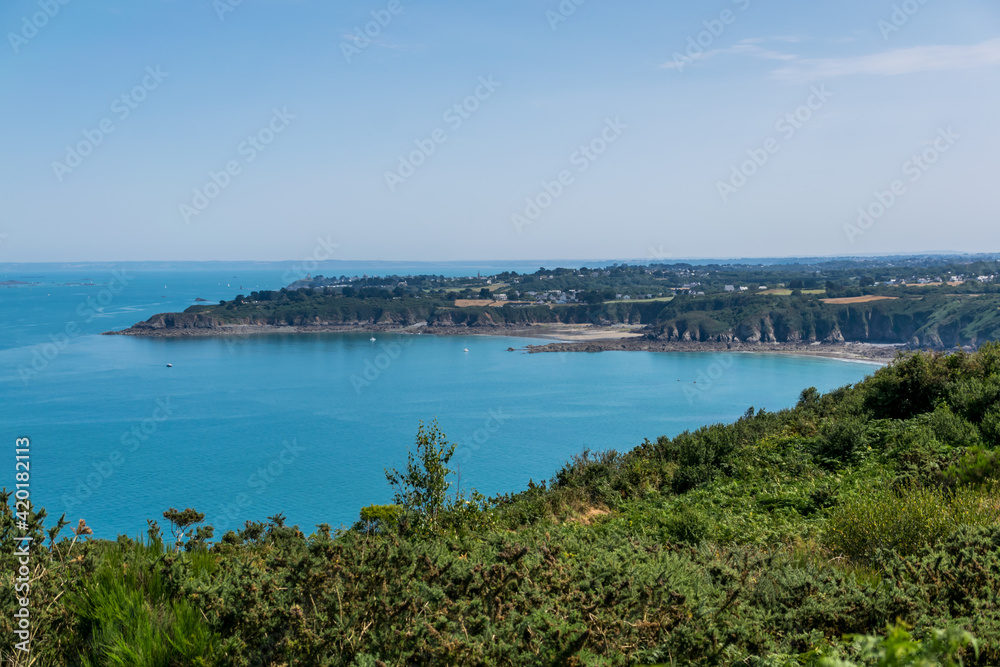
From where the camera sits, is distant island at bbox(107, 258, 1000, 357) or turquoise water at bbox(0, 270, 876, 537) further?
distant island at bbox(107, 258, 1000, 357)

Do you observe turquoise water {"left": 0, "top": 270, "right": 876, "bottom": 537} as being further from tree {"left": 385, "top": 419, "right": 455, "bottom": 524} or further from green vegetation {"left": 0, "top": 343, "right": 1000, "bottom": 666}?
green vegetation {"left": 0, "top": 343, "right": 1000, "bottom": 666}

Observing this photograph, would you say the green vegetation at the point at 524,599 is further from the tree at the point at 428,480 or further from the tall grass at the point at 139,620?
the tree at the point at 428,480

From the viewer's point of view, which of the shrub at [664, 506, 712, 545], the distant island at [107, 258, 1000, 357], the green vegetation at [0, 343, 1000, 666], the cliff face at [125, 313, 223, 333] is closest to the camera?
the green vegetation at [0, 343, 1000, 666]

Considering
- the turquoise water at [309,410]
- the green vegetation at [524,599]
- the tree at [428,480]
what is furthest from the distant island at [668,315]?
the green vegetation at [524,599]

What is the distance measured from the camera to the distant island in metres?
75.6

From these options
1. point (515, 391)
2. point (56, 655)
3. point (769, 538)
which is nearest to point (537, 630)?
point (56, 655)

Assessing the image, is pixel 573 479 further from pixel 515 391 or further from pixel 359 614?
pixel 515 391

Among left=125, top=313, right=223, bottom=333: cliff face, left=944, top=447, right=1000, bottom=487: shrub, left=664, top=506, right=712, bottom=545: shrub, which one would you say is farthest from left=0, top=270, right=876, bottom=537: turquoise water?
left=944, top=447, right=1000, bottom=487: shrub

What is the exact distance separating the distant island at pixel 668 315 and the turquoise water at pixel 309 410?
25.9 feet

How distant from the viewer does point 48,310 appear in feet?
366

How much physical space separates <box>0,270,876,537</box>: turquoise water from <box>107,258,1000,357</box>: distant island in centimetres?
789

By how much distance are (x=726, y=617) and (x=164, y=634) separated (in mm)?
2528

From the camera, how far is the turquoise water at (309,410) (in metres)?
30.5

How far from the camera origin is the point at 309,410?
151 feet
